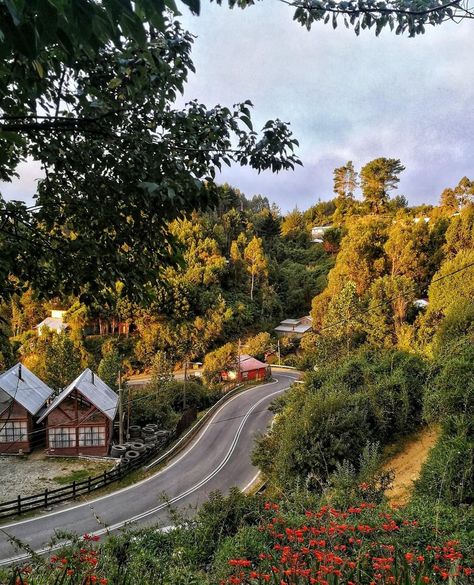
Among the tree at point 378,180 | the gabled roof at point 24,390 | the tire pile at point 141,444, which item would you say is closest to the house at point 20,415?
the gabled roof at point 24,390

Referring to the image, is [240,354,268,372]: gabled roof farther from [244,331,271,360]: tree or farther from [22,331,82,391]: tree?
[22,331,82,391]: tree

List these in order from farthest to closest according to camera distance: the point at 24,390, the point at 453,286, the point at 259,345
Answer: the point at 259,345 < the point at 24,390 < the point at 453,286

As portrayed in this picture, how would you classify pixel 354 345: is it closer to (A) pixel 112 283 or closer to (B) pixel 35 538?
(B) pixel 35 538

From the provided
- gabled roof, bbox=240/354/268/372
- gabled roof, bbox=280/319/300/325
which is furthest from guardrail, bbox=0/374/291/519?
gabled roof, bbox=280/319/300/325

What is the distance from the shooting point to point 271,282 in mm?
43688

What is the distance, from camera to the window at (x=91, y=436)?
61.3 ft

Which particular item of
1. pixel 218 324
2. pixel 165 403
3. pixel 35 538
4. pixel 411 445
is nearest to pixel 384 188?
pixel 218 324

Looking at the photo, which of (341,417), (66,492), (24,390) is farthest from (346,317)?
(24,390)

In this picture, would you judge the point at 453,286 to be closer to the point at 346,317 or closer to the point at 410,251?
the point at 410,251

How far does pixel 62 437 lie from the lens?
18.5 meters

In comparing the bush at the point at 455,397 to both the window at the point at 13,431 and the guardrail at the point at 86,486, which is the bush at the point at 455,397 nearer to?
the guardrail at the point at 86,486

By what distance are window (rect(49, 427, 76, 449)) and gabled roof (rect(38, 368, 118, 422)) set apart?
958 mm

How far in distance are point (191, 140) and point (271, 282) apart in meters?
41.1

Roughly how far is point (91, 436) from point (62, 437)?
1.32 metres
